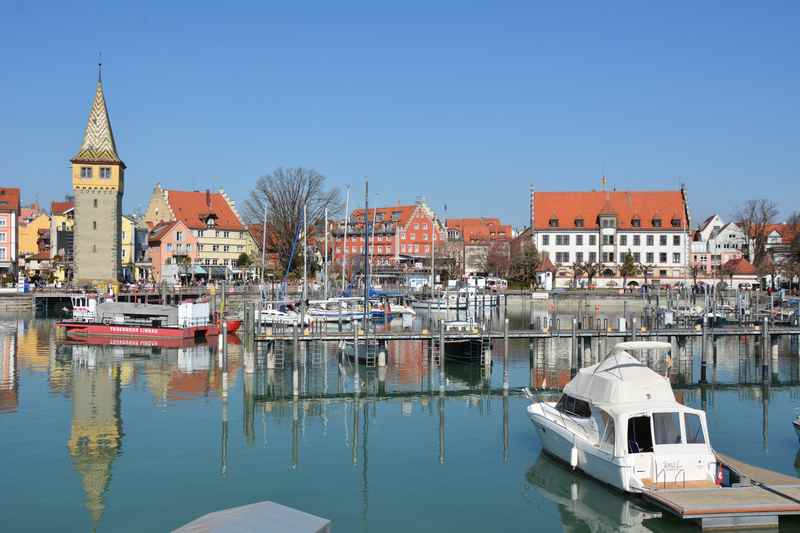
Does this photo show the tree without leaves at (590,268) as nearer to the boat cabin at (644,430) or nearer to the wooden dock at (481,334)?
the wooden dock at (481,334)

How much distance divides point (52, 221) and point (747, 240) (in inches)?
3747

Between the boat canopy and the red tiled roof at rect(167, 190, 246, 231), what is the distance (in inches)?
3405

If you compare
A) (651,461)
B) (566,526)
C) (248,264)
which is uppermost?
(248,264)

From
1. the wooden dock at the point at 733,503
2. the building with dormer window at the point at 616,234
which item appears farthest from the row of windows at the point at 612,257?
the wooden dock at the point at 733,503

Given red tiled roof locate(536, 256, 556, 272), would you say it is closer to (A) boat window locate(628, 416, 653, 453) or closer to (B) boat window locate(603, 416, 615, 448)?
(B) boat window locate(603, 416, 615, 448)

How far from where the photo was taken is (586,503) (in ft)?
73.9

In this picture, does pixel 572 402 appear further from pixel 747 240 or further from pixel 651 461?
pixel 747 240

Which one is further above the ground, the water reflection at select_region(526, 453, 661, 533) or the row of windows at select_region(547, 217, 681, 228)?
the row of windows at select_region(547, 217, 681, 228)

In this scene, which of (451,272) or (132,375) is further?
(451,272)

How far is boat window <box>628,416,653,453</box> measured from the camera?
22.1 metres

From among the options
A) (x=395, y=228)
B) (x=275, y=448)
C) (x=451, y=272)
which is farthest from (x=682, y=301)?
(x=275, y=448)

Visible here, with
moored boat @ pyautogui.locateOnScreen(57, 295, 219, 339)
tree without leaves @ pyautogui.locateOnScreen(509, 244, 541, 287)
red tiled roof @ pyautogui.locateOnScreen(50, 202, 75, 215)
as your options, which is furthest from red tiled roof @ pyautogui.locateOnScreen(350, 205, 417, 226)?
moored boat @ pyautogui.locateOnScreen(57, 295, 219, 339)

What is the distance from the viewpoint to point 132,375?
4394cm

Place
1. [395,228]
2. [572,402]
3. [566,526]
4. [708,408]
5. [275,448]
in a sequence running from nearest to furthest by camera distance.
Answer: [566,526]
[572,402]
[275,448]
[708,408]
[395,228]
